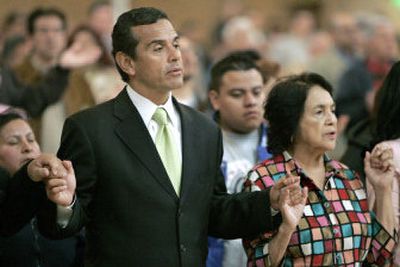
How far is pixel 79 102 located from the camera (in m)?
7.25

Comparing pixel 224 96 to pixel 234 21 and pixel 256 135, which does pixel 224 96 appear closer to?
pixel 256 135

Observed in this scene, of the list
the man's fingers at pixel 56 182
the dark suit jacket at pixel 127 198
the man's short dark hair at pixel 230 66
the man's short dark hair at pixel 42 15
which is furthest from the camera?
the man's short dark hair at pixel 42 15

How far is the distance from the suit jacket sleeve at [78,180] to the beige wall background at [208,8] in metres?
6.85

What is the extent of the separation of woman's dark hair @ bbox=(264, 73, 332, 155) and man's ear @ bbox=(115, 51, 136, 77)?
2.54 ft

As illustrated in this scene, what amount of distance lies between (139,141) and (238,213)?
55 cm

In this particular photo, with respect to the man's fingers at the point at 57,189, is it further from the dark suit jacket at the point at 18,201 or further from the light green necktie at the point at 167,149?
the light green necktie at the point at 167,149

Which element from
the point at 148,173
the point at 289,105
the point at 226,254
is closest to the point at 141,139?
the point at 148,173

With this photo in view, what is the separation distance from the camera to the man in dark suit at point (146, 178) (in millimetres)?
4281

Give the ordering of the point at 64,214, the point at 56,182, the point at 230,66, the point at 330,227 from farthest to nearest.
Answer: the point at 230,66 → the point at 330,227 → the point at 64,214 → the point at 56,182

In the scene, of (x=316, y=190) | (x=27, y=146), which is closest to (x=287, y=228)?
(x=316, y=190)

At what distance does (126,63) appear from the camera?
4.49 meters

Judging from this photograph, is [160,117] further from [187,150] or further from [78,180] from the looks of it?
[78,180]

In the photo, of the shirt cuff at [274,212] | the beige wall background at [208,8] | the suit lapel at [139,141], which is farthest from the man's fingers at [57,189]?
the beige wall background at [208,8]

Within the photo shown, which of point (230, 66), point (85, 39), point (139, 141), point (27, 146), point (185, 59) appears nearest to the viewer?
point (139, 141)
